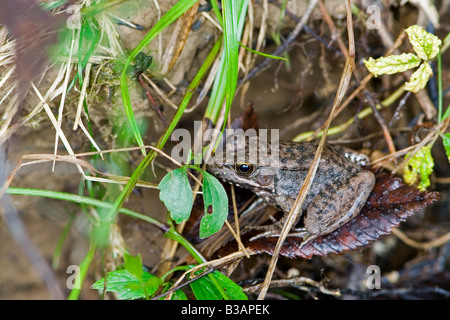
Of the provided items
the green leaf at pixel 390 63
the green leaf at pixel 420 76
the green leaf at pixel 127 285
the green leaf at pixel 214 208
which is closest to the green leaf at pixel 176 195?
the green leaf at pixel 214 208

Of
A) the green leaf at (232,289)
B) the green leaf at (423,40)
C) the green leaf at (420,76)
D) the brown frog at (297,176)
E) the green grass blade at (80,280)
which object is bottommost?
the green leaf at (232,289)

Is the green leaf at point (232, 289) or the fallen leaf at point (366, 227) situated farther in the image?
the fallen leaf at point (366, 227)

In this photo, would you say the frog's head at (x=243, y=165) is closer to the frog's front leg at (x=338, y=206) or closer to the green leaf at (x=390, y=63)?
the frog's front leg at (x=338, y=206)

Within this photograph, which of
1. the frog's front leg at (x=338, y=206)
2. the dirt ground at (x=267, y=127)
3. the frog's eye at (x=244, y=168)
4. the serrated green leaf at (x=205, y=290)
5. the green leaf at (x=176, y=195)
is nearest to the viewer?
the green leaf at (x=176, y=195)

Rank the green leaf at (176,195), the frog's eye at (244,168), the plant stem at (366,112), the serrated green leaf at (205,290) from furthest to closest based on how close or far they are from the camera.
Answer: the plant stem at (366,112) → the frog's eye at (244,168) → the serrated green leaf at (205,290) → the green leaf at (176,195)

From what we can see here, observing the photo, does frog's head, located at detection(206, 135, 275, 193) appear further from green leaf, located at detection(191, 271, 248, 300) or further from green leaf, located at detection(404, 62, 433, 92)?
green leaf, located at detection(404, 62, 433, 92)
